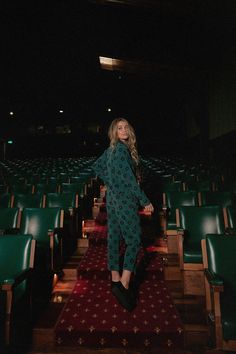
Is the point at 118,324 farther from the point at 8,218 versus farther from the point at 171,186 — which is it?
the point at 171,186

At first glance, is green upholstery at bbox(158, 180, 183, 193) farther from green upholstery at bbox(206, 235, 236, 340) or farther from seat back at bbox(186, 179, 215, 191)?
green upholstery at bbox(206, 235, 236, 340)

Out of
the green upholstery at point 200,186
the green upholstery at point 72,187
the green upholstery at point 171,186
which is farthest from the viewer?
the green upholstery at point 72,187

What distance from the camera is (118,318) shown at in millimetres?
1582

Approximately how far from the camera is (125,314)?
1.62 meters

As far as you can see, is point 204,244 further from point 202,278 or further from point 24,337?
point 24,337

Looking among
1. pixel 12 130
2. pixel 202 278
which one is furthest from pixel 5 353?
pixel 12 130

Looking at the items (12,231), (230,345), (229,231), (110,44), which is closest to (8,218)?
(12,231)

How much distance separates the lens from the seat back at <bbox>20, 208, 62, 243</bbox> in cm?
238

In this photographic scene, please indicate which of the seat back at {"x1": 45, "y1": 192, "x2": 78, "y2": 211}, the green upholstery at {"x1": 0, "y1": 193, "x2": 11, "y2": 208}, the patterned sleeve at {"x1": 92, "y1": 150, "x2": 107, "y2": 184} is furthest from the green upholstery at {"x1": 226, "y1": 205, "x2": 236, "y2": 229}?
the green upholstery at {"x1": 0, "y1": 193, "x2": 11, "y2": 208}

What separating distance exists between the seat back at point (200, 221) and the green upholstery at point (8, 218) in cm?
133

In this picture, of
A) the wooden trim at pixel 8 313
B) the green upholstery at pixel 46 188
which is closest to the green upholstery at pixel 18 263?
the wooden trim at pixel 8 313

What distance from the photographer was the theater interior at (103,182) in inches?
59.4

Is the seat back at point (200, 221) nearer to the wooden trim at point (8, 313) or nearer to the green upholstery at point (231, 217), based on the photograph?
the green upholstery at point (231, 217)

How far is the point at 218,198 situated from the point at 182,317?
1.54m
